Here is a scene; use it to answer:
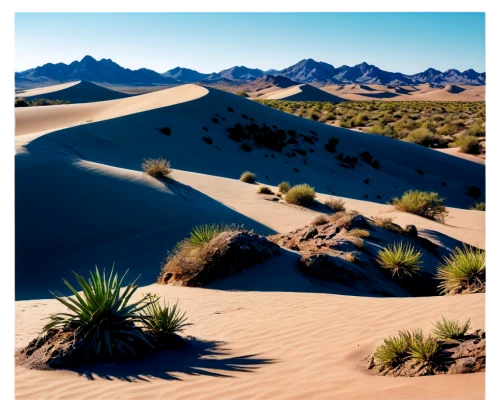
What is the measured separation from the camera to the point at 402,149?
1405 inches

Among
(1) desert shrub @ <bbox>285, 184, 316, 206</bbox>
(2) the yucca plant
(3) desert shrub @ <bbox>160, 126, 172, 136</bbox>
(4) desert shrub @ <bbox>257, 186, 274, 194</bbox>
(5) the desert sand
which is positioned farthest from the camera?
(3) desert shrub @ <bbox>160, 126, 172, 136</bbox>

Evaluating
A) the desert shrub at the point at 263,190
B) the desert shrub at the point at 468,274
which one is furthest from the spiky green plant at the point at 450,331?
the desert shrub at the point at 263,190

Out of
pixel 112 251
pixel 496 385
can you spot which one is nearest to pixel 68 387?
pixel 496 385

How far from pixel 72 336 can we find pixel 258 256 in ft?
17.4

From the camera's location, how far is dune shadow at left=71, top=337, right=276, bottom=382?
5484 mm

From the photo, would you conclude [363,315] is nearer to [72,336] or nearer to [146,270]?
[72,336]

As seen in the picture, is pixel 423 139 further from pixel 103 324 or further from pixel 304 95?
pixel 304 95

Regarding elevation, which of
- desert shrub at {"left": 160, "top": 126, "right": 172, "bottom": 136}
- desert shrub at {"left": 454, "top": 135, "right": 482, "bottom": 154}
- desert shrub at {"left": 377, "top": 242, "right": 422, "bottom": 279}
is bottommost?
desert shrub at {"left": 377, "top": 242, "right": 422, "bottom": 279}

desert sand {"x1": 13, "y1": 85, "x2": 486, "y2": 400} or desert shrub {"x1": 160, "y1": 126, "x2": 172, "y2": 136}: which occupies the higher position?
desert shrub {"x1": 160, "y1": 126, "x2": 172, "y2": 136}

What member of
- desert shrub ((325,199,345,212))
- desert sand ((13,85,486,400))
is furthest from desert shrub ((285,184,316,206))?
desert shrub ((325,199,345,212))

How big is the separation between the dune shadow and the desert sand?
1.0 inches

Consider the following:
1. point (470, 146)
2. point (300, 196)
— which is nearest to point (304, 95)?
point (470, 146)

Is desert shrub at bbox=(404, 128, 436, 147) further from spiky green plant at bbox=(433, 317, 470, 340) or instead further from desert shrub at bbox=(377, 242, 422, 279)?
Answer: spiky green plant at bbox=(433, 317, 470, 340)

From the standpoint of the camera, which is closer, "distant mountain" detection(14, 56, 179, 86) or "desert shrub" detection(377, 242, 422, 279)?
"desert shrub" detection(377, 242, 422, 279)
